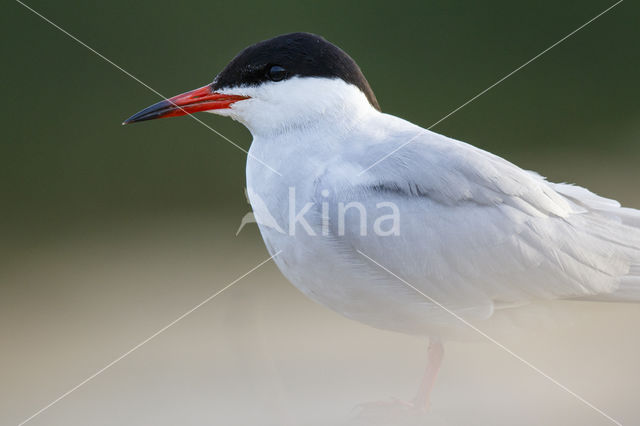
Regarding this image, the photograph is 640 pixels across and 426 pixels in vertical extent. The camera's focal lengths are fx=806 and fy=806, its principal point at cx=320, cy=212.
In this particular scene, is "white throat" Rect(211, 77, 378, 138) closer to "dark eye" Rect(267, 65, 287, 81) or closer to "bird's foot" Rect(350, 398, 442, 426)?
"dark eye" Rect(267, 65, 287, 81)

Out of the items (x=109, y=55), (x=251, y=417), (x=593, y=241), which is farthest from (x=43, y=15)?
(x=593, y=241)

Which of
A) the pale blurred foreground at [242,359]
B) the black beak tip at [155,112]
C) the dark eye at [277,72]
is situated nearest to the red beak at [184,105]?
the black beak tip at [155,112]

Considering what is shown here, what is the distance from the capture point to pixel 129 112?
15.8 feet

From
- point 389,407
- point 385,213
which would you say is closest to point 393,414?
point 389,407

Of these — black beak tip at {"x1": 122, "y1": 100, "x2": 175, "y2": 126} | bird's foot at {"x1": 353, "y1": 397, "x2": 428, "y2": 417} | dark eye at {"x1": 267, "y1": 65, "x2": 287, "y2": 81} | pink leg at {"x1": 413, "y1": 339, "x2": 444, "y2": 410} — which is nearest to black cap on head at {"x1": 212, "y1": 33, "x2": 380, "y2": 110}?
dark eye at {"x1": 267, "y1": 65, "x2": 287, "y2": 81}

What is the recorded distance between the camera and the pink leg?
7.82ft

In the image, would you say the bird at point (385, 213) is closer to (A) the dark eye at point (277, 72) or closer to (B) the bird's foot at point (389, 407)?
(A) the dark eye at point (277, 72)

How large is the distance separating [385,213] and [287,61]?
48 centimetres

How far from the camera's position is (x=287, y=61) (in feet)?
6.98

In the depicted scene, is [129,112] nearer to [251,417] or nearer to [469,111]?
[469,111]

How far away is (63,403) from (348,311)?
1.25 m

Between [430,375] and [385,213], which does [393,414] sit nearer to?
[430,375]

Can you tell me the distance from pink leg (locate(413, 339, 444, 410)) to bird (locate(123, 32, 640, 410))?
0.21 meters

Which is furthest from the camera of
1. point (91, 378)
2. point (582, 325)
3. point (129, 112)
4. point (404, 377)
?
point (129, 112)
